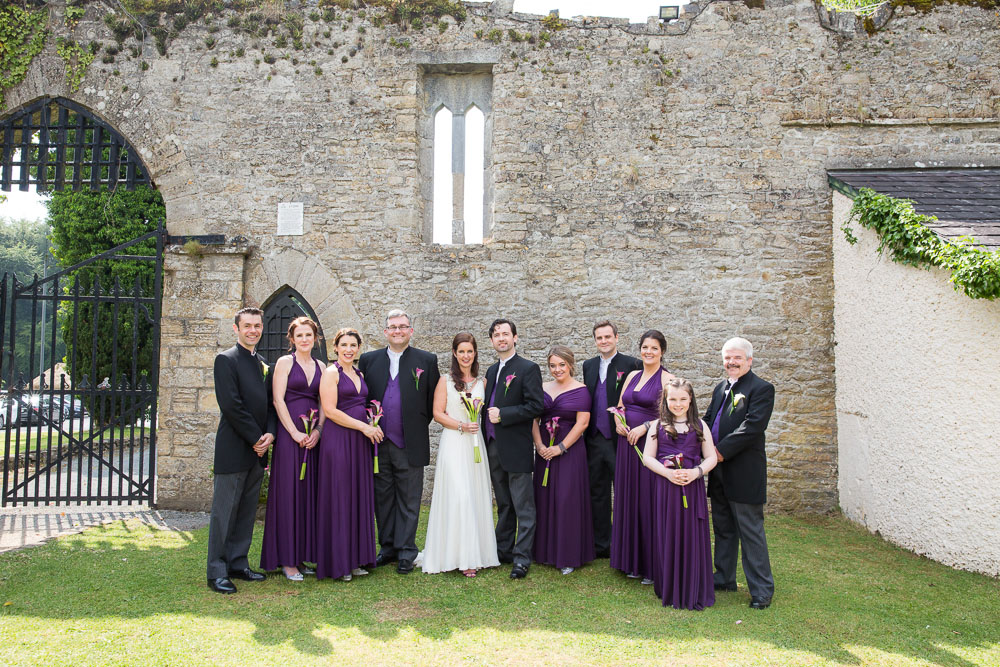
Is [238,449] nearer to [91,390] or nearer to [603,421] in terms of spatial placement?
[603,421]

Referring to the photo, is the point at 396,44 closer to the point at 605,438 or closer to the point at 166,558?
the point at 605,438

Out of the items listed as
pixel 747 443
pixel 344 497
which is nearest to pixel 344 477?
pixel 344 497

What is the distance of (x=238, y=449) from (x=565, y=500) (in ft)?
7.41

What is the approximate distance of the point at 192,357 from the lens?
731 cm

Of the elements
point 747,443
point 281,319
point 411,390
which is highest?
point 281,319

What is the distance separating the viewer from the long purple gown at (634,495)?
4730 mm

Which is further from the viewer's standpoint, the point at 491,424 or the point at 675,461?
the point at 491,424

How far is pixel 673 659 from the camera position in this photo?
3529 millimetres

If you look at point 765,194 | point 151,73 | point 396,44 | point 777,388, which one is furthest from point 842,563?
point 151,73

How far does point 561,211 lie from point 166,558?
4846 millimetres

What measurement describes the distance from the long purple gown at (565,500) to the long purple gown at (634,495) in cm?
24

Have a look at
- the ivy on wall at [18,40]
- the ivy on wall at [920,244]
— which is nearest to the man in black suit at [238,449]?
the ivy on wall at [920,244]

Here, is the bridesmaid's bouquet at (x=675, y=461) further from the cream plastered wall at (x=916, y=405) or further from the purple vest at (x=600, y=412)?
the cream plastered wall at (x=916, y=405)

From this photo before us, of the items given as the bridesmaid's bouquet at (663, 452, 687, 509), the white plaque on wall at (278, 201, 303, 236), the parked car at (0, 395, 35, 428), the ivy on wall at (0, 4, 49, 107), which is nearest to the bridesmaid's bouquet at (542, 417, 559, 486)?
the bridesmaid's bouquet at (663, 452, 687, 509)
